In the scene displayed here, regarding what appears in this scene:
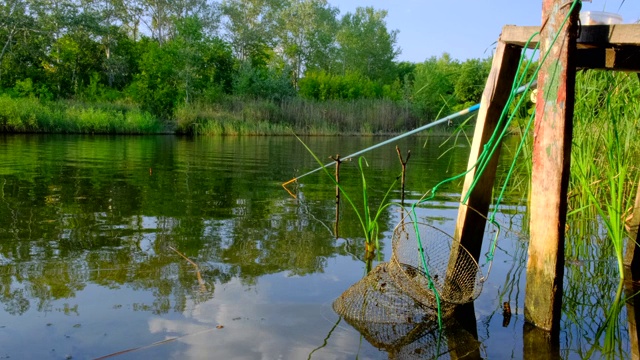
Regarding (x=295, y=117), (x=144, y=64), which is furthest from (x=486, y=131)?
(x=144, y=64)

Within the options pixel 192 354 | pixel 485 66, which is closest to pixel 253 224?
pixel 485 66

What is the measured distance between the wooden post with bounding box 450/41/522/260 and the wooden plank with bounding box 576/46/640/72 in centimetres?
39

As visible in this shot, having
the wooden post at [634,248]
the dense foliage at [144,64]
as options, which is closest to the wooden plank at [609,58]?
the wooden post at [634,248]

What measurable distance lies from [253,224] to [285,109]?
29617 mm

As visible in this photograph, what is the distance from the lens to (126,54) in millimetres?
43750

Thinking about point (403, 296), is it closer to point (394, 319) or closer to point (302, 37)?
point (394, 319)

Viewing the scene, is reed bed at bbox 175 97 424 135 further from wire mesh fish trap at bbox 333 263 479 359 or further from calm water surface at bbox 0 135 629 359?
wire mesh fish trap at bbox 333 263 479 359

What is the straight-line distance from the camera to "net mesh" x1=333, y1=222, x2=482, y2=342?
346 centimetres

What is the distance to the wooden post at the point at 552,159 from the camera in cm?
310

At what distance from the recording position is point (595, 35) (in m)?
3.24

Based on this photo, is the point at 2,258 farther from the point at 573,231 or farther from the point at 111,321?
the point at 573,231

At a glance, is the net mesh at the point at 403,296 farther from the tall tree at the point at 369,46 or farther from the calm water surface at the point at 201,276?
the tall tree at the point at 369,46

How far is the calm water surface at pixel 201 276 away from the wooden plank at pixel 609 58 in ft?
5.30

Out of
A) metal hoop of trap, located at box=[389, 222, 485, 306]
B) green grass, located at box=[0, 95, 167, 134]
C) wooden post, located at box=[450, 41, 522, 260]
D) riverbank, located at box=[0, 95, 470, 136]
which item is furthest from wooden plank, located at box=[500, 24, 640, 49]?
green grass, located at box=[0, 95, 167, 134]
